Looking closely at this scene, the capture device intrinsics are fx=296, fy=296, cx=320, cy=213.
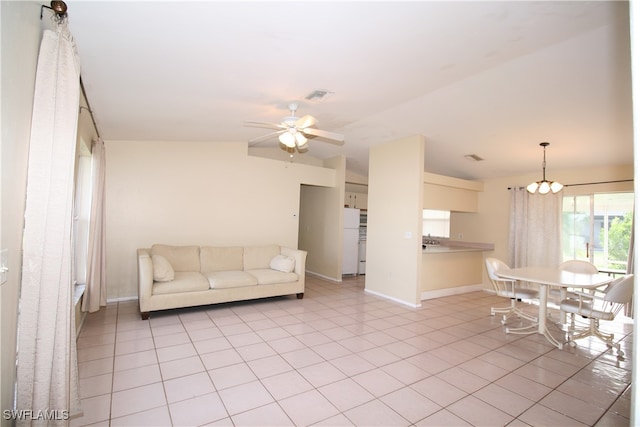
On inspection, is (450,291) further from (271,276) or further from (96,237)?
(96,237)

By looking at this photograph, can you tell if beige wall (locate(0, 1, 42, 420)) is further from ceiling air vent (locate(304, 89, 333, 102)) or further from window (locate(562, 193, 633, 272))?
window (locate(562, 193, 633, 272))

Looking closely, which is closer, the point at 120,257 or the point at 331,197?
the point at 120,257

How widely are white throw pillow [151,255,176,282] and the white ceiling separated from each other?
187 centimetres

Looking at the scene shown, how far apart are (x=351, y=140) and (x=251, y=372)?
14.5ft

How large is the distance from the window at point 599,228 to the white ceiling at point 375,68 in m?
0.80

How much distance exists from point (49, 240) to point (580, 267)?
642 centimetres

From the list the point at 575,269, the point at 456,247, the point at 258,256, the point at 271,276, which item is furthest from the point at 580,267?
the point at 258,256

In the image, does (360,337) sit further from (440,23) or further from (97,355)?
(440,23)

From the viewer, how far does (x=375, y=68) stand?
282 centimetres

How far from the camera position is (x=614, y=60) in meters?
2.64

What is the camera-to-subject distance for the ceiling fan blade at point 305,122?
10.8 feet

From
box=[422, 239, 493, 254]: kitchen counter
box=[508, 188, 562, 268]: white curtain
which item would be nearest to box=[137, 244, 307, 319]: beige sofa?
box=[422, 239, 493, 254]: kitchen counter

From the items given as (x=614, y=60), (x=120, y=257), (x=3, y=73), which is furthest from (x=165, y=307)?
(x=614, y=60)

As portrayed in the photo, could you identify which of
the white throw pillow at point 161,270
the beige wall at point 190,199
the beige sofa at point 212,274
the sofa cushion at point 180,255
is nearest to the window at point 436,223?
the beige wall at point 190,199
